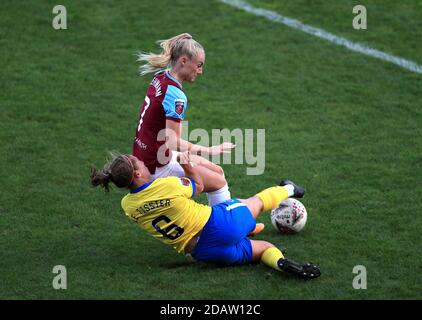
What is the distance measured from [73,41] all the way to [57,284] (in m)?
6.08

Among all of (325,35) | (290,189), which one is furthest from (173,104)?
(325,35)

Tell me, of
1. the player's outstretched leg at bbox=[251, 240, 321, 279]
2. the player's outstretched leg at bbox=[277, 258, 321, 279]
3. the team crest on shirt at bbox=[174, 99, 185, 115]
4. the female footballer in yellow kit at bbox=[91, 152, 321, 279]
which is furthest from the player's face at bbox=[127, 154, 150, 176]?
the player's outstretched leg at bbox=[277, 258, 321, 279]

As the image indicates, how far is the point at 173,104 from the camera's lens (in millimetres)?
6547

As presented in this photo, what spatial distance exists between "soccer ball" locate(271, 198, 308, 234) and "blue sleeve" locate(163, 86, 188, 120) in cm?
154

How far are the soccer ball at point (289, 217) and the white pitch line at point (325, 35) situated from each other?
4.44m

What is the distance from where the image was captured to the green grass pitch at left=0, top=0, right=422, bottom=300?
6559 millimetres

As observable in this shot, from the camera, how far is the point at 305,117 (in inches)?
393

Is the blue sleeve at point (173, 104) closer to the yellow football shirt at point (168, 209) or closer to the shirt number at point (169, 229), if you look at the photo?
the yellow football shirt at point (168, 209)

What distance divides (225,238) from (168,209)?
0.56 metres

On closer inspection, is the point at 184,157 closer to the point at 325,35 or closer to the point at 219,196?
the point at 219,196

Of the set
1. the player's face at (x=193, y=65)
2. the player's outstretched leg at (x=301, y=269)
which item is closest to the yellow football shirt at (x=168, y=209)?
the player's outstretched leg at (x=301, y=269)

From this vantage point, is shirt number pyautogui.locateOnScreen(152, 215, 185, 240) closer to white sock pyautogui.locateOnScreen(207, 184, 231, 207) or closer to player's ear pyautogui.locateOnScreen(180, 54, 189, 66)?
white sock pyautogui.locateOnScreen(207, 184, 231, 207)

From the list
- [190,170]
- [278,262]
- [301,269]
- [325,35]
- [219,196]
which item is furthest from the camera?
[325,35]
